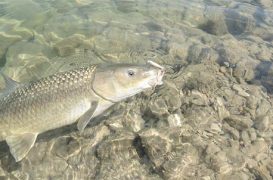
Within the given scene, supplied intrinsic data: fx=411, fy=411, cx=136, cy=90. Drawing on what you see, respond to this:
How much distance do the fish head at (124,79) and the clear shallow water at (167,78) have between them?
646 mm

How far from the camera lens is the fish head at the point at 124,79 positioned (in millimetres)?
4992

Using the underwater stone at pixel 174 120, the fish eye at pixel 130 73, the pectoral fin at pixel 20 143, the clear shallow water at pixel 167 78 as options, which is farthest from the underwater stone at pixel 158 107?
the pectoral fin at pixel 20 143

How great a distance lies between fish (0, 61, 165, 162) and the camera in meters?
5.06

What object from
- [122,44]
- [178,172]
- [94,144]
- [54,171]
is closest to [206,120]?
[178,172]

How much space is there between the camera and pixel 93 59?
24.6 ft

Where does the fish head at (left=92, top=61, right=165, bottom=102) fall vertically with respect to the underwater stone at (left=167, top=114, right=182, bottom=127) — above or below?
above

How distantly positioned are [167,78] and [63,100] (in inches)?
85.8

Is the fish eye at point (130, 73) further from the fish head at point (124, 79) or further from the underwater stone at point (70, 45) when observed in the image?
the underwater stone at point (70, 45)

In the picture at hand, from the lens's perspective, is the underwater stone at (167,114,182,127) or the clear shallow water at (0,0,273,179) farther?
the underwater stone at (167,114,182,127)

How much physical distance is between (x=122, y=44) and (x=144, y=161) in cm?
326

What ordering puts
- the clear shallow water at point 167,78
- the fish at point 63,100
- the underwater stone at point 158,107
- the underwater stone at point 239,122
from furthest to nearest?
1. the underwater stone at point 158,107
2. the underwater stone at point 239,122
3. the clear shallow water at point 167,78
4. the fish at point 63,100

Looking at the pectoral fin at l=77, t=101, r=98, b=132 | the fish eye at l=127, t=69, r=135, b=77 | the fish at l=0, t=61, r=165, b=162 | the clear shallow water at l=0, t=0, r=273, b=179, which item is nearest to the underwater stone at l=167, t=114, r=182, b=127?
the clear shallow water at l=0, t=0, r=273, b=179

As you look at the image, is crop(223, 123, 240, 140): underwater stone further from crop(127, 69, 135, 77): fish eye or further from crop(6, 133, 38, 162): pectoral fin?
crop(6, 133, 38, 162): pectoral fin

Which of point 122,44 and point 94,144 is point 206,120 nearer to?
point 94,144
